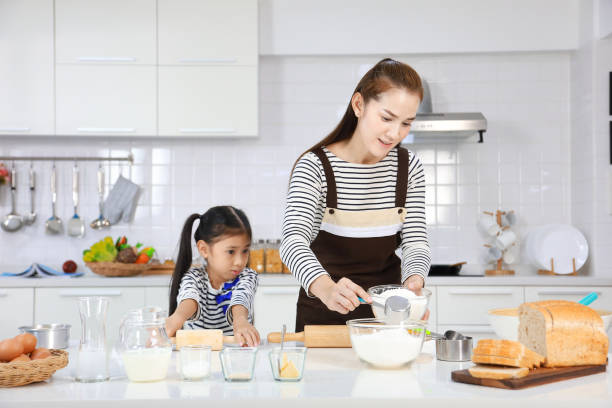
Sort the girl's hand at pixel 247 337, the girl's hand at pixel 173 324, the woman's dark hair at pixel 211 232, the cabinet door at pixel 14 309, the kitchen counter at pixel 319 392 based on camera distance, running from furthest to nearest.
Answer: the cabinet door at pixel 14 309 → the woman's dark hair at pixel 211 232 → the girl's hand at pixel 173 324 → the girl's hand at pixel 247 337 → the kitchen counter at pixel 319 392

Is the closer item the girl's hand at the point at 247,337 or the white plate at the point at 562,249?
the girl's hand at the point at 247,337

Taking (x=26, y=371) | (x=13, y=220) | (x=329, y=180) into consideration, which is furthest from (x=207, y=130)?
(x=26, y=371)

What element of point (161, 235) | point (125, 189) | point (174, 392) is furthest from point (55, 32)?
point (174, 392)

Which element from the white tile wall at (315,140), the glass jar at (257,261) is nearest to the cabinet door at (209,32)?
the white tile wall at (315,140)

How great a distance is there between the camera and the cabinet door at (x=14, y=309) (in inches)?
137

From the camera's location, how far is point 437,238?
13.5ft

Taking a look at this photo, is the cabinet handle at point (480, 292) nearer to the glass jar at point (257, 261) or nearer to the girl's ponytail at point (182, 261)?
the glass jar at point (257, 261)

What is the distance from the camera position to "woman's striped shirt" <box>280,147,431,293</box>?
1810 millimetres

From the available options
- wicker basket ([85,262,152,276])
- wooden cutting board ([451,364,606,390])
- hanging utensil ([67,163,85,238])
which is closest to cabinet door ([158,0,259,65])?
hanging utensil ([67,163,85,238])

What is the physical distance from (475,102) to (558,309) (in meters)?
2.93

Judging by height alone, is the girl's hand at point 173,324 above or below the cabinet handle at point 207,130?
below

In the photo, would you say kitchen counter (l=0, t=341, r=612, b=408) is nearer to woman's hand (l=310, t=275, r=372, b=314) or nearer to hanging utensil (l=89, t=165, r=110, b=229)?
woman's hand (l=310, t=275, r=372, b=314)

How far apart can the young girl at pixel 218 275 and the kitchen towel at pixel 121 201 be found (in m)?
1.88

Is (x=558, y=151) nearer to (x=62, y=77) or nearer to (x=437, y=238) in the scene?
(x=437, y=238)
